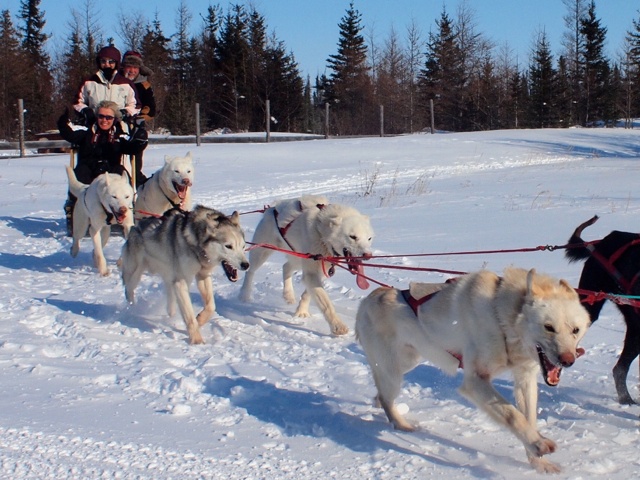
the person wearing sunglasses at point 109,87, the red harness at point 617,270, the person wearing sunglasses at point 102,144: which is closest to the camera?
the red harness at point 617,270

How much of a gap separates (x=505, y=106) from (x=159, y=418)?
36.3 metres

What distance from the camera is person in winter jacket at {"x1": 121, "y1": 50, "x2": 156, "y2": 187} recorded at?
8.38 metres

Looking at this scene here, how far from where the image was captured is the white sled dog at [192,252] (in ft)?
15.6

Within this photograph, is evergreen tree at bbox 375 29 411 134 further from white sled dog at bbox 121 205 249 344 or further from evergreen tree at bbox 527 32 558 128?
white sled dog at bbox 121 205 249 344

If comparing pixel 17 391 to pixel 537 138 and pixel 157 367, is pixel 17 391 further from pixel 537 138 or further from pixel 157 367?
A: pixel 537 138

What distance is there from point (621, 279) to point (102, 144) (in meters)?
5.93

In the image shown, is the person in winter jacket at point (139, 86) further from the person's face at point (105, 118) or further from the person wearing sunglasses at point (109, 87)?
the person's face at point (105, 118)

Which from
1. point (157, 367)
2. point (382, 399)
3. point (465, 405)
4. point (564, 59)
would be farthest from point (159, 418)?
point (564, 59)

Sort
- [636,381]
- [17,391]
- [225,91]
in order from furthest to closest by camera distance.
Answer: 1. [225,91]
2. [636,381]
3. [17,391]

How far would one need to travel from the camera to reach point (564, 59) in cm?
3978

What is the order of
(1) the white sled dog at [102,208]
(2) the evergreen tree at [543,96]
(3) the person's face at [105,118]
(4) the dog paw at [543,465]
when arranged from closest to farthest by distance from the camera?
Answer: (4) the dog paw at [543,465]
(1) the white sled dog at [102,208]
(3) the person's face at [105,118]
(2) the evergreen tree at [543,96]

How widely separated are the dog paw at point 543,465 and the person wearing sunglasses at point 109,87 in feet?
21.4

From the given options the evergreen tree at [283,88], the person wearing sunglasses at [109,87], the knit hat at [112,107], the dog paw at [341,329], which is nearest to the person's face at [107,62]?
the person wearing sunglasses at [109,87]

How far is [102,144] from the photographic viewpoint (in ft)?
25.6
